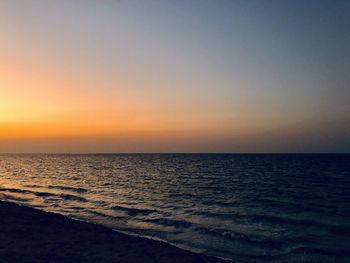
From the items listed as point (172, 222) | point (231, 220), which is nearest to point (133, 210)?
point (172, 222)

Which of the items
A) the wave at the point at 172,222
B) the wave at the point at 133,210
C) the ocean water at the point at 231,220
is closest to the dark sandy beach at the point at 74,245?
the ocean water at the point at 231,220

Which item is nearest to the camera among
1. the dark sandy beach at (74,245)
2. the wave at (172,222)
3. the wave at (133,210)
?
the dark sandy beach at (74,245)

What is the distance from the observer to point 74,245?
42.4ft

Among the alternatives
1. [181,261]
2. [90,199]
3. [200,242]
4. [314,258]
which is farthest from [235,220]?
[90,199]

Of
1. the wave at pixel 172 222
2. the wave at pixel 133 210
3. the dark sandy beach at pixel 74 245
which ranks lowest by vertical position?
the wave at pixel 133 210

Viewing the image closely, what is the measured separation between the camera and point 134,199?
29797mm

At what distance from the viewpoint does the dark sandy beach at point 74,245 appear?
449 inches

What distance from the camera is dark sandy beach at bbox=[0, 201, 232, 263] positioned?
37.4 feet

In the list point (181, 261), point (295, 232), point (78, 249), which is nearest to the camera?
point (181, 261)

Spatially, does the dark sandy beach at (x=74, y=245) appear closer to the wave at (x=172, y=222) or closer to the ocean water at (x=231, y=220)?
the ocean water at (x=231, y=220)

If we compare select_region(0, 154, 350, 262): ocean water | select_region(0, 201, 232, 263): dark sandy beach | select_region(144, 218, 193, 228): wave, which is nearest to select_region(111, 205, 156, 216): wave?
select_region(0, 154, 350, 262): ocean water

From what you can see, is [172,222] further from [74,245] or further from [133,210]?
[74,245]

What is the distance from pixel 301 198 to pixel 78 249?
2657 cm

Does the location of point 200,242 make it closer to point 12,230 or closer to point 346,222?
point 12,230
